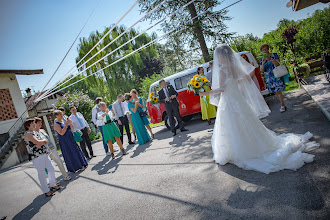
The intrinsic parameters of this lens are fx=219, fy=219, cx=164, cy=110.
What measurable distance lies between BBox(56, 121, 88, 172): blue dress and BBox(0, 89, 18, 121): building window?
15.1 m

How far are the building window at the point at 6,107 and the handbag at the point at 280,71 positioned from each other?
20121 mm

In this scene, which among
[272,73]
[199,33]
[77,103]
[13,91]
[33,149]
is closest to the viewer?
[33,149]

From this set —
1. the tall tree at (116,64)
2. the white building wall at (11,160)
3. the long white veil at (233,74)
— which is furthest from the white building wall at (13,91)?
the long white veil at (233,74)

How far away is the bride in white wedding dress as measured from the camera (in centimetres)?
340

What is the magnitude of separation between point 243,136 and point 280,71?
155 inches

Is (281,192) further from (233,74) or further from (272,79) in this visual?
(272,79)

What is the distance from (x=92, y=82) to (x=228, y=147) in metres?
21.6

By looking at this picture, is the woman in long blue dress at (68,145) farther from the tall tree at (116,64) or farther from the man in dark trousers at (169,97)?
the tall tree at (116,64)

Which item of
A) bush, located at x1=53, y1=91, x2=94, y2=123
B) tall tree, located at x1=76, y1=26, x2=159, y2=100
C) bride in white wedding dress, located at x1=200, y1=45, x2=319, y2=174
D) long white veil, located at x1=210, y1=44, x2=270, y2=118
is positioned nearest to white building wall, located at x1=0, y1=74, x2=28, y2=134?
bush, located at x1=53, y1=91, x2=94, y2=123

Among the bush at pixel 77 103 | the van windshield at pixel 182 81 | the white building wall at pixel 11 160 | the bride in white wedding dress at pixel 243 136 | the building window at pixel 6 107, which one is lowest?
the white building wall at pixel 11 160

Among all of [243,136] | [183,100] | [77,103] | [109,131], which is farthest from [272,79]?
[77,103]

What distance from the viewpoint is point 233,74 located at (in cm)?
417

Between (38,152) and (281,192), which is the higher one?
(38,152)

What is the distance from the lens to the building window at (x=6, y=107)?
17.9 metres
